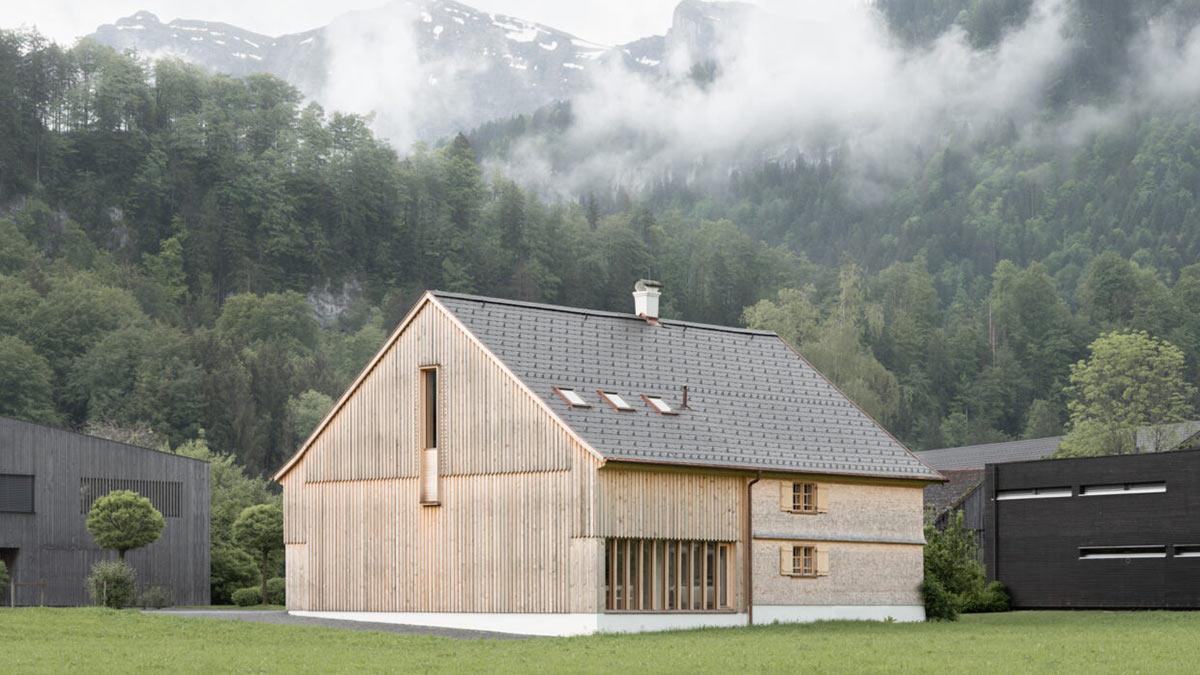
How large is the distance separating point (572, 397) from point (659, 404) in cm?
257

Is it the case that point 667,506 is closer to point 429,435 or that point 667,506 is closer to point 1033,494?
point 429,435

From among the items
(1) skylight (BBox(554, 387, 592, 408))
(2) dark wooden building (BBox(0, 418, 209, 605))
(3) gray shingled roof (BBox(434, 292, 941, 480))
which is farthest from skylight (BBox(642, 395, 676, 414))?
(2) dark wooden building (BBox(0, 418, 209, 605))

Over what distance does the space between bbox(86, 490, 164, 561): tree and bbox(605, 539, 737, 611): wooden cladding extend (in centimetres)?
2006

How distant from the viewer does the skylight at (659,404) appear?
43219mm

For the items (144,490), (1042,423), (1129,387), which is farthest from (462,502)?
(1042,423)

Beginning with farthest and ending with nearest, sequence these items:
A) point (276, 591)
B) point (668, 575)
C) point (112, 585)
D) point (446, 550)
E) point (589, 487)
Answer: point (276, 591)
point (112, 585)
point (446, 550)
point (668, 575)
point (589, 487)

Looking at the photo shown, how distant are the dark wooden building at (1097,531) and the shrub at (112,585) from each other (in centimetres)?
2608

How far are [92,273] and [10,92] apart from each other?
20090 mm

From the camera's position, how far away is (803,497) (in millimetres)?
44688

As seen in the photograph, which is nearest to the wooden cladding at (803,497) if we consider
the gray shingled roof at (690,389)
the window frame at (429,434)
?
the gray shingled roof at (690,389)

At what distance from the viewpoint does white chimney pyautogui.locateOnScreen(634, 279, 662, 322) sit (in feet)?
157

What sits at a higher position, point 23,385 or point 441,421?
point 23,385

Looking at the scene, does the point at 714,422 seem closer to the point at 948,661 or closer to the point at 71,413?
the point at 948,661

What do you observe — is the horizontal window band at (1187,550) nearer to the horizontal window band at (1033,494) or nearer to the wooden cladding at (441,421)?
the horizontal window band at (1033,494)
